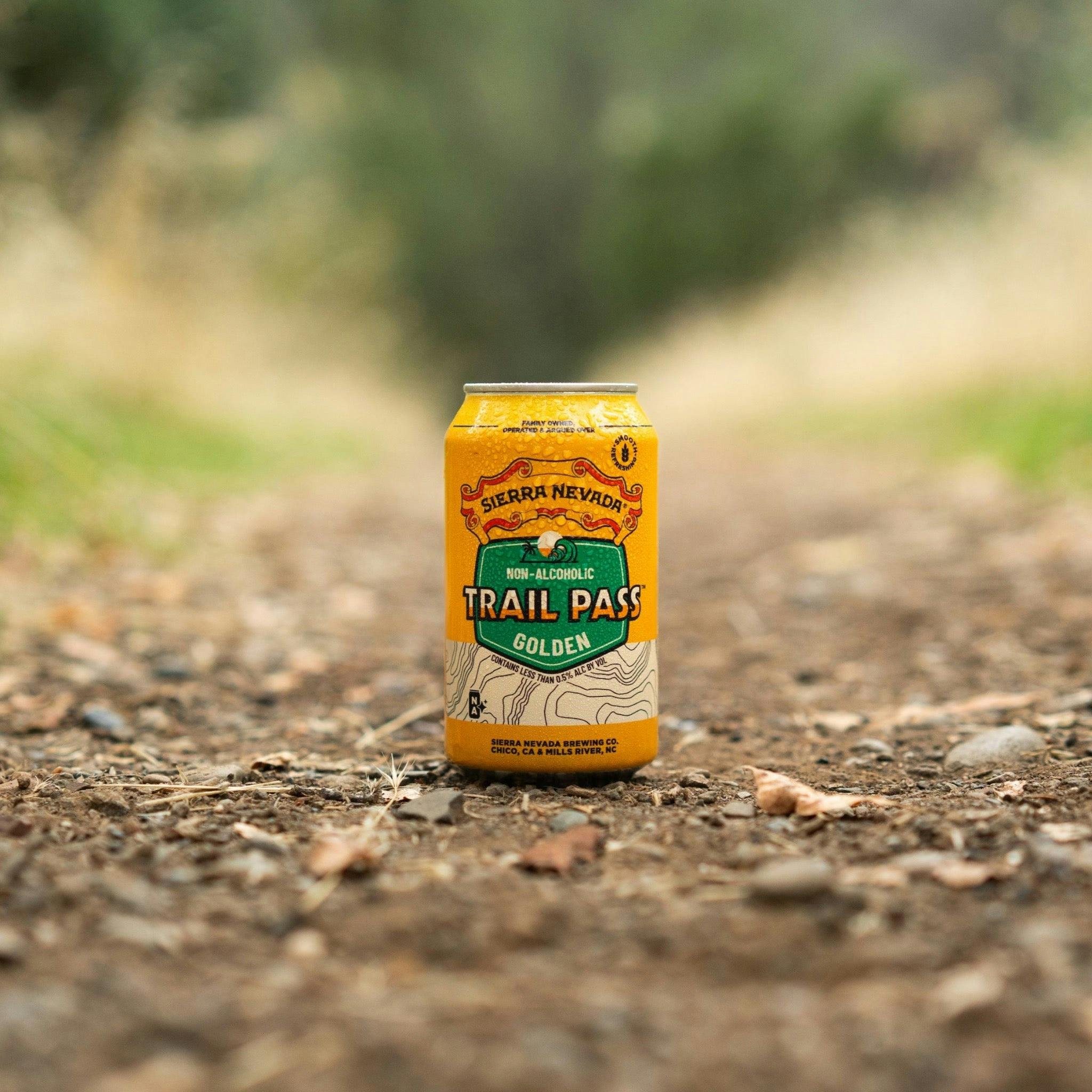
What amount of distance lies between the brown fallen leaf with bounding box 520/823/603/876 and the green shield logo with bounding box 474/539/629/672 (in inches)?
12.1

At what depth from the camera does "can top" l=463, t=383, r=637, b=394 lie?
1958mm

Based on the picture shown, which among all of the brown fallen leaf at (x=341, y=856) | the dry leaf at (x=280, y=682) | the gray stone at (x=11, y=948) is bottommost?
the gray stone at (x=11, y=948)

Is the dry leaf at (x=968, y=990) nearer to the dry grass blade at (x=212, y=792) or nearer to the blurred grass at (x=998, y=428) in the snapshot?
the dry grass blade at (x=212, y=792)

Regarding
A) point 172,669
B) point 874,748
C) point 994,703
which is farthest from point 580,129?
point 874,748

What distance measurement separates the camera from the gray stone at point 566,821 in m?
1.72

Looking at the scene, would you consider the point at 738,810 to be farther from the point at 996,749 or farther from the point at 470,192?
the point at 470,192

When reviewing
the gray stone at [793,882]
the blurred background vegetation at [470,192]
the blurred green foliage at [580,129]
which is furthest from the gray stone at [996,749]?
the blurred green foliage at [580,129]

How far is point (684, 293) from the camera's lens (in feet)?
72.5

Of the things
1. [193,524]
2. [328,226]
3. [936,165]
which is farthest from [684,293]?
[193,524]

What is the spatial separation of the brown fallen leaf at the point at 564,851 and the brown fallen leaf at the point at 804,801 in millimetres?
260

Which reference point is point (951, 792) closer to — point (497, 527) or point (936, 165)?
point (497, 527)

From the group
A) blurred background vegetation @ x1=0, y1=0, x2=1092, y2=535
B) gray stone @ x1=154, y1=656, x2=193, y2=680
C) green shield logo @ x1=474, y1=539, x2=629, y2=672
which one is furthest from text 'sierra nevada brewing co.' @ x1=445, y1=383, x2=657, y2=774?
blurred background vegetation @ x1=0, y1=0, x2=1092, y2=535

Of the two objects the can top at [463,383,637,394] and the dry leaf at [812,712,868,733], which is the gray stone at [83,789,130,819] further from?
the dry leaf at [812,712,868,733]

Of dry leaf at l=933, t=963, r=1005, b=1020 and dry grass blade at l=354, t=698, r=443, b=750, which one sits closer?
dry leaf at l=933, t=963, r=1005, b=1020
